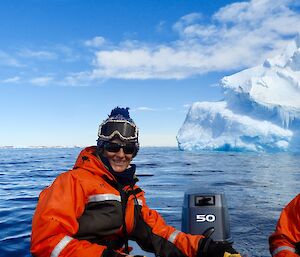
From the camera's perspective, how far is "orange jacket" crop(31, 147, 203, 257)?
2154 mm

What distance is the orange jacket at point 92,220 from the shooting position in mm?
2154

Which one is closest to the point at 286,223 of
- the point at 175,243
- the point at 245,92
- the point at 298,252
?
the point at 298,252

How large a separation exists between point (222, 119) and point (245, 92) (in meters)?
5.63

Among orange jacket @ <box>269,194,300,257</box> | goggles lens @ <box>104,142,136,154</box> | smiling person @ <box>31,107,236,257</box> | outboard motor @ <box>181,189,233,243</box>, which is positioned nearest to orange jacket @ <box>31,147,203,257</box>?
smiling person @ <box>31,107,236,257</box>

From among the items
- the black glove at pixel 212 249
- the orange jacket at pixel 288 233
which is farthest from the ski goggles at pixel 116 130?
the orange jacket at pixel 288 233

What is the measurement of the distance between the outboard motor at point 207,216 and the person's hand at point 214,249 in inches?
34.1

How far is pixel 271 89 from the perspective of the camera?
42219 mm

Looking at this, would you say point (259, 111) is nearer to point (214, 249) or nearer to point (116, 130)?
point (214, 249)

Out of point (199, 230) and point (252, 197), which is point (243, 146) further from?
point (199, 230)

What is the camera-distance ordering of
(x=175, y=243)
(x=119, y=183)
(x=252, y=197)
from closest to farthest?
(x=119, y=183)
(x=175, y=243)
(x=252, y=197)

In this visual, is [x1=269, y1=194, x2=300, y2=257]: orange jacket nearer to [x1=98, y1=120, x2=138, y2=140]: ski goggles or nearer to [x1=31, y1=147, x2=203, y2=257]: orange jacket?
[x1=31, y1=147, x2=203, y2=257]: orange jacket

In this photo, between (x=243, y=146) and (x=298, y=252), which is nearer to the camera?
(x=298, y=252)

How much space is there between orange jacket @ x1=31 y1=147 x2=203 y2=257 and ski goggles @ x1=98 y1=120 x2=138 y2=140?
17cm

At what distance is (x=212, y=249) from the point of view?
287 cm
